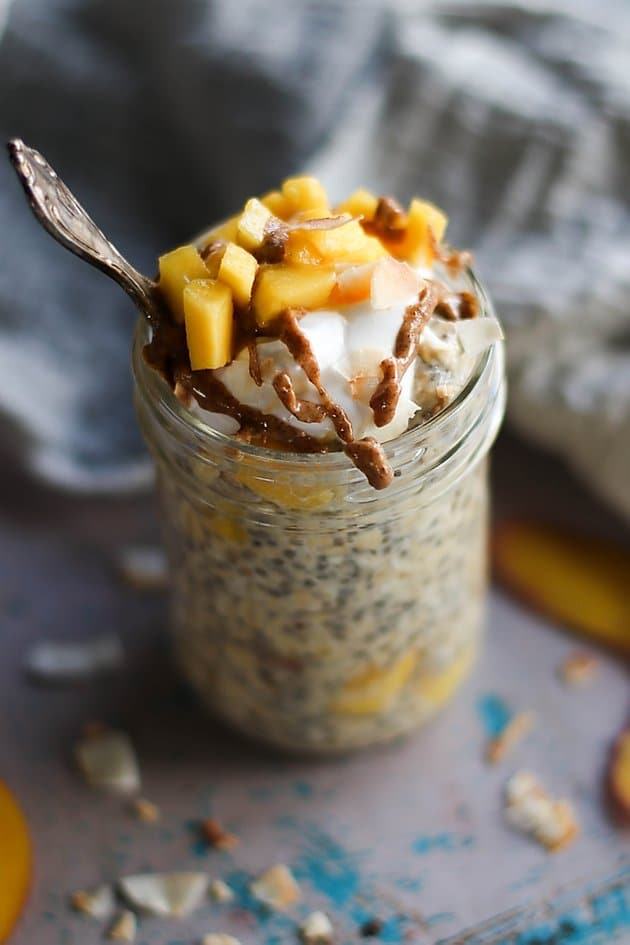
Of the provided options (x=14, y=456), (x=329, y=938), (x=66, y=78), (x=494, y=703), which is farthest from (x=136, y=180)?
(x=329, y=938)

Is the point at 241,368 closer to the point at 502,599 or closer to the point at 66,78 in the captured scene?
the point at 502,599

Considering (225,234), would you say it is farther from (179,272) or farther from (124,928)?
(124,928)

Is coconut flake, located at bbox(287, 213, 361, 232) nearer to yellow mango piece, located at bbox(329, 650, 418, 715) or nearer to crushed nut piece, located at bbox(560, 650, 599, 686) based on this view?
yellow mango piece, located at bbox(329, 650, 418, 715)

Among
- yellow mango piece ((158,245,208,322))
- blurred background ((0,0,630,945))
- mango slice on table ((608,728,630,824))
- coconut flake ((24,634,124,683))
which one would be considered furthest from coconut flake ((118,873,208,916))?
yellow mango piece ((158,245,208,322))

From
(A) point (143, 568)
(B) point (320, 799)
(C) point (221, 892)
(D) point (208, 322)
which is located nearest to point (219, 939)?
(C) point (221, 892)

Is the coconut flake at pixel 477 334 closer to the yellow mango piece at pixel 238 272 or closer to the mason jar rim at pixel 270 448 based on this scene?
the mason jar rim at pixel 270 448

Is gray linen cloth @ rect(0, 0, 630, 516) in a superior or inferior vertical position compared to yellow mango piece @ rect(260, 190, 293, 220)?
inferior
